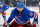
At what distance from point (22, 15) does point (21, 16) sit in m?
0.03

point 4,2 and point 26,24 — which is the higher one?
point 4,2

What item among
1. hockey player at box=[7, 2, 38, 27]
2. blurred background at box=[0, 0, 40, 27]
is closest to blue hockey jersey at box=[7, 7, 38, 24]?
hockey player at box=[7, 2, 38, 27]

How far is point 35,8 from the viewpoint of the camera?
3020mm

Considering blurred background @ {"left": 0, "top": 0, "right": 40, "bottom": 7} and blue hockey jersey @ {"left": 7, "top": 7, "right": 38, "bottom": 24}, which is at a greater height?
blurred background @ {"left": 0, "top": 0, "right": 40, "bottom": 7}

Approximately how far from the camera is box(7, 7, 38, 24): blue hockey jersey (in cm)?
178

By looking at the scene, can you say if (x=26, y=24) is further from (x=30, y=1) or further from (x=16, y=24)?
(x=30, y=1)

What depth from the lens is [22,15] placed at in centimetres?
181

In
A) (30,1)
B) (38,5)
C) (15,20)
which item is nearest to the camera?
(15,20)

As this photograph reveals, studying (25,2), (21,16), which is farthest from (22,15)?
(25,2)

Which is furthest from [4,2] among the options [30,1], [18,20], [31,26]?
[31,26]

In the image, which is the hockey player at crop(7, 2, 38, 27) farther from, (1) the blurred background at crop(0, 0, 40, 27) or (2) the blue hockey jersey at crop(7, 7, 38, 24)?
(1) the blurred background at crop(0, 0, 40, 27)

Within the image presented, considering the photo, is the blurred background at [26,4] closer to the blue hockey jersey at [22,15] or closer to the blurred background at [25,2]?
the blurred background at [25,2]

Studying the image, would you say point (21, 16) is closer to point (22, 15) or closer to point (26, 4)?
point (22, 15)

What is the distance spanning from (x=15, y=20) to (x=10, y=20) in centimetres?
12
